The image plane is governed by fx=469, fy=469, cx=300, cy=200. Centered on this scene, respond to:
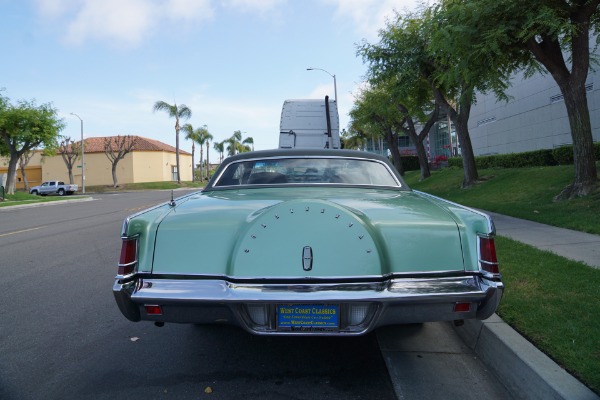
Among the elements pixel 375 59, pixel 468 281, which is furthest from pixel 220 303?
pixel 375 59

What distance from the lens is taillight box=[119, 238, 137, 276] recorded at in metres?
2.91

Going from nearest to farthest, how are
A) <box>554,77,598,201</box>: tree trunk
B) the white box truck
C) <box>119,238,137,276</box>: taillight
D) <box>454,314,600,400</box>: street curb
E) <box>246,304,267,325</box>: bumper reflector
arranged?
<box>454,314,600,400</box>: street curb → <box>246,304,267,325</box>: bumper reflector → <box>119,238,137,276</box>: taillight → <box>554,77,598,201</box>: tree trunk → the white box truck

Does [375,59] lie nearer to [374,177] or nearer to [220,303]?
[374,177]

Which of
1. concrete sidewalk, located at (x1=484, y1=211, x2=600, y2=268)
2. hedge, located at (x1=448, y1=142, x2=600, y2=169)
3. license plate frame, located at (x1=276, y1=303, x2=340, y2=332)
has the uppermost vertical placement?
hedge, located at (x1=448, y1=142, x2=600, y2=169)

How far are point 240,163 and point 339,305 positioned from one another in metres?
2.42

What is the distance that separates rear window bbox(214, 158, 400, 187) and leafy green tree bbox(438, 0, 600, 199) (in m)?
7.40

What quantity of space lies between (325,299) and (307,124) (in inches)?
512

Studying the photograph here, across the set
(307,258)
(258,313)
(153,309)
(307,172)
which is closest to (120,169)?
(307,172)

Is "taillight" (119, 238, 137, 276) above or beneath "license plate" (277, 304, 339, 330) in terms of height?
above

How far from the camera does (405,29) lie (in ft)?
62.3

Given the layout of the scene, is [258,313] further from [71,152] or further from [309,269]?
[71,152]

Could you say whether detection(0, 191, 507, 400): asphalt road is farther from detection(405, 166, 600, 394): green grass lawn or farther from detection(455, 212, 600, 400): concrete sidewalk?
detection(405, 166, 600, 394): green grass lawn

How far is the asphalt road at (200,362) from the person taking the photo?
3.12 metres

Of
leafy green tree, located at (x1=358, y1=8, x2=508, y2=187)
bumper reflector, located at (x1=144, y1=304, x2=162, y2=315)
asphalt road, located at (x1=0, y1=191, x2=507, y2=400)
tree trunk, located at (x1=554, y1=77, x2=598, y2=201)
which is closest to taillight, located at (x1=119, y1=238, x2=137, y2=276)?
bumper reflector, located at (x1=144, y1=304, x2=162, y2=315)
